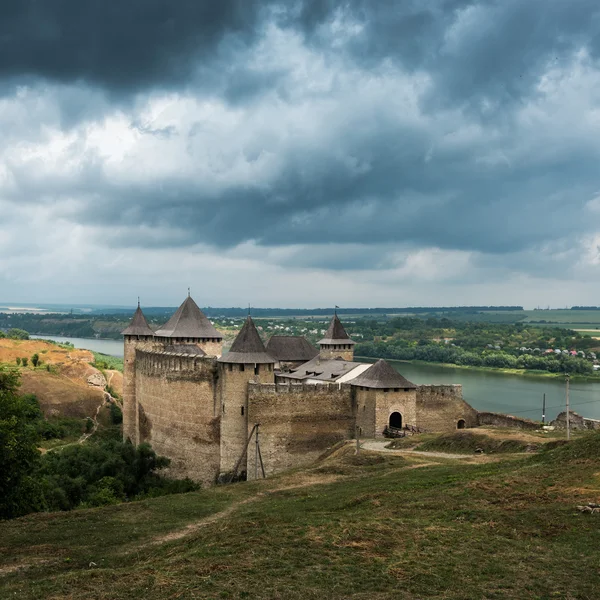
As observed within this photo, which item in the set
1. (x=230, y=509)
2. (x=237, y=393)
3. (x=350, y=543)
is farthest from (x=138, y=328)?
(x=350, y=543)

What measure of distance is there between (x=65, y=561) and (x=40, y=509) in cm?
742

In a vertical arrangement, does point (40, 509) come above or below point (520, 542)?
below

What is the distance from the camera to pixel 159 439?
28.0 m

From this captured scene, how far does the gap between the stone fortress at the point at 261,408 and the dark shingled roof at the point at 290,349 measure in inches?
187

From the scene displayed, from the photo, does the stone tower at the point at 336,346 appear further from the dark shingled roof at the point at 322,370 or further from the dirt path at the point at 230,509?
the dirt path at the point at 230,509

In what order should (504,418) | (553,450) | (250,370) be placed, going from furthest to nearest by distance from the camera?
1. (504,418)
2. (250,370)
3. (553,450)

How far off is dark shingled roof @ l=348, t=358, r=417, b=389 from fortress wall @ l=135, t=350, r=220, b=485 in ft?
17.7

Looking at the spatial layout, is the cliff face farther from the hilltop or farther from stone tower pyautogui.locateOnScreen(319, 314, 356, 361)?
stone tower pyautogui.locateOnScreen(319, 314, 356, 361)

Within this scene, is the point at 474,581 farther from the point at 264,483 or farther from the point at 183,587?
the point at 264,483

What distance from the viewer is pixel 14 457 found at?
14.4 meters

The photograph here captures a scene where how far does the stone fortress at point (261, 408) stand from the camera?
2338 centimetres

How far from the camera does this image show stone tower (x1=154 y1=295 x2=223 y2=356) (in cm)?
3070

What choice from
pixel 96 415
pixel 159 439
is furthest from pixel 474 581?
pixel 96 415

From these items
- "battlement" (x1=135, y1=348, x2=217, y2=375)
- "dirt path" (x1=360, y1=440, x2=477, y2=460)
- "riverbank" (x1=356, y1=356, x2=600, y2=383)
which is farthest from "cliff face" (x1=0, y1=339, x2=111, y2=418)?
"riverbank" (x1=356, y1=356, x2=600, y2=383)
